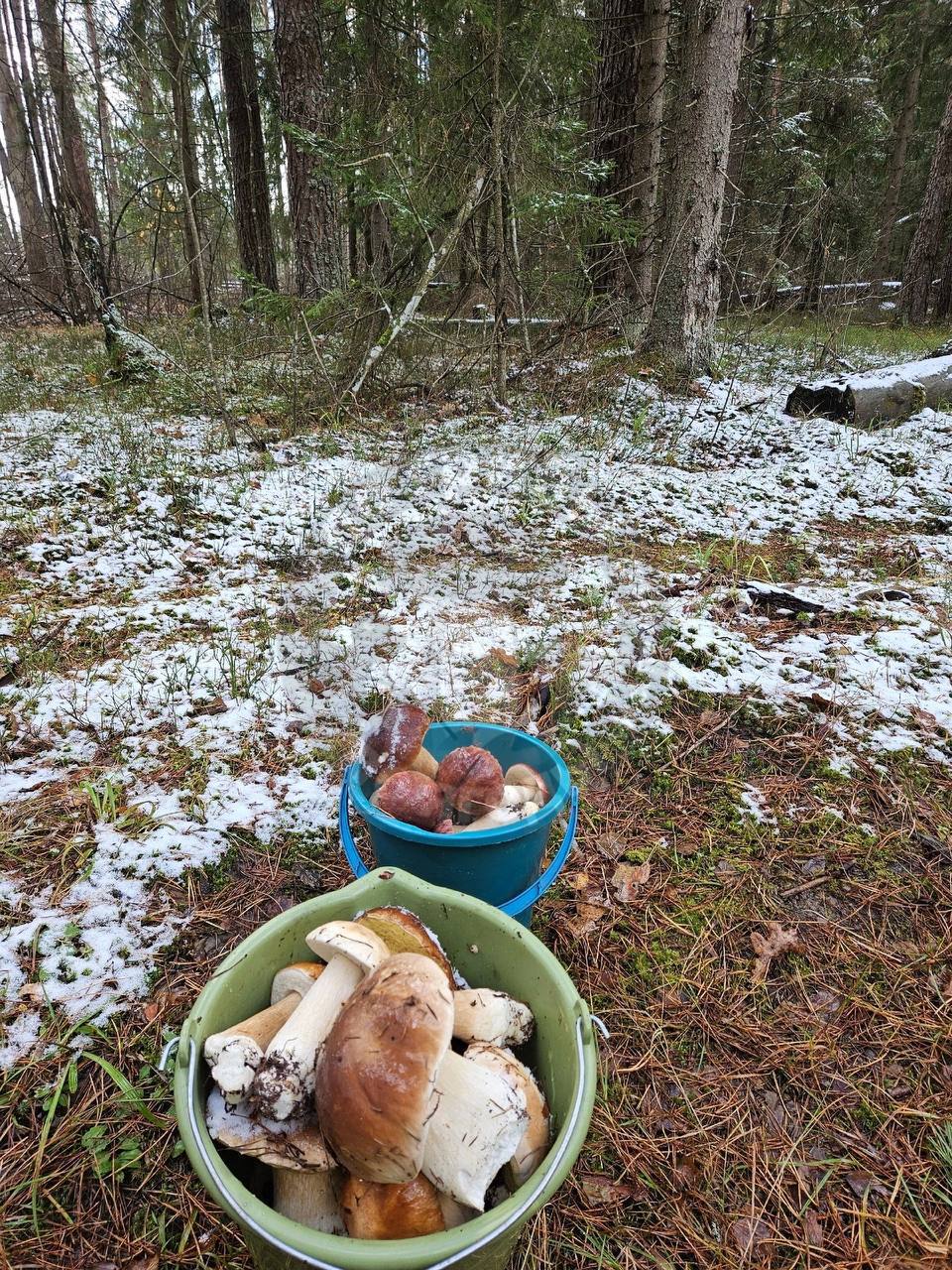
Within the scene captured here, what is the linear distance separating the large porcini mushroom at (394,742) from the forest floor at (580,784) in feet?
1.28

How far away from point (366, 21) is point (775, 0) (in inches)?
280

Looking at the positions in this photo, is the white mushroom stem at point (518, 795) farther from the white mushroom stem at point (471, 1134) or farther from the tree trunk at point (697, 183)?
the tree trunk at point (697, 183)

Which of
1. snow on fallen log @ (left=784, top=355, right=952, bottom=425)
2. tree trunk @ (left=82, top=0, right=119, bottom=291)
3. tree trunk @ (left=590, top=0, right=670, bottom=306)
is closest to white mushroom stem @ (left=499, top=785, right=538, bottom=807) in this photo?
tree trunk @ (left=82, top=0, right=119, bottom=291)

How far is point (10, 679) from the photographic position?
7.70ft

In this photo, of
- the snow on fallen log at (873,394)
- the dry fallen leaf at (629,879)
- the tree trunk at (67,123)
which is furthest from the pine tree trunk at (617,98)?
the dry fallen leaf at (629,879)

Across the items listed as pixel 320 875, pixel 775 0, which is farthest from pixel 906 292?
pixel 320 875

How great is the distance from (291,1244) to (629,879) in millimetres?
1235

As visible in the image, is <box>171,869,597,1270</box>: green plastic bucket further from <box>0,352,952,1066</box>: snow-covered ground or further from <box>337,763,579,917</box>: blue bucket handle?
<box>0,352,952,1066</box>: snow-covered ground

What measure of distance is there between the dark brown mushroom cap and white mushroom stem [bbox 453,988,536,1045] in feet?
1.84

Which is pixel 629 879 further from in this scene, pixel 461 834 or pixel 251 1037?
pixel 251 1037

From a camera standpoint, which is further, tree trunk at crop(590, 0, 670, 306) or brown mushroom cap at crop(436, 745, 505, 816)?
tree trunk at crop(590, 0, 670, 306)

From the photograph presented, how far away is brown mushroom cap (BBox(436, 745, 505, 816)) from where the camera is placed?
5.13ft

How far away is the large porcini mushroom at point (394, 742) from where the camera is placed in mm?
1624

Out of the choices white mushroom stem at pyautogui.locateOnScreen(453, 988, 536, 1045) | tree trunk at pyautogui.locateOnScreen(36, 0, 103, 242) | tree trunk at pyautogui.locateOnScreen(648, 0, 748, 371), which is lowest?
white mushroom stem at pyautogui.locateOnScreen(453, 988, 536, 1045)
